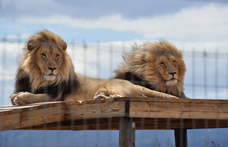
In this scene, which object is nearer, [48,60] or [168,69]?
[48,60]

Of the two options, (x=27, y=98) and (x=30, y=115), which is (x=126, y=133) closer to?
(x=30, y=115)

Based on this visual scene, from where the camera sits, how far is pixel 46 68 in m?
3.50

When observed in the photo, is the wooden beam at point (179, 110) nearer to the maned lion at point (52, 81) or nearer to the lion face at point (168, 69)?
the maned lion at point (52, 81)

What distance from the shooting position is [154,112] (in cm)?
316

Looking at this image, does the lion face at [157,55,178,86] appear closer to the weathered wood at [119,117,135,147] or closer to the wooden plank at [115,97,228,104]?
the wooden plank at [115,97,228,104]

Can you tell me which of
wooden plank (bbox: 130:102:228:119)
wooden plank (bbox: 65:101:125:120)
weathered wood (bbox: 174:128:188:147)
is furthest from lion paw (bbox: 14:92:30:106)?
weathered wood (bbox: 174:128:188:147)

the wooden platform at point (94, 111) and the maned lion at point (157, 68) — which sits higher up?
the maned lion at point (157, 68)

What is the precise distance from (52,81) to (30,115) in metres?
0.77

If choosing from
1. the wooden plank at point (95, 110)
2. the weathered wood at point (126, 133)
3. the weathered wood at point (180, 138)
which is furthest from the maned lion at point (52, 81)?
the weathered wood at point (180, 138)

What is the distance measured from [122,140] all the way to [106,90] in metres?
0.88

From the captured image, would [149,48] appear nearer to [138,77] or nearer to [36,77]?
[138,77]

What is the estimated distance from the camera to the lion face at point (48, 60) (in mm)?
3506

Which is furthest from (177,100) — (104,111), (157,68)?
(157,68)

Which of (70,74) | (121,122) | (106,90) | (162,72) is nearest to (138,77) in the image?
(162,72)
